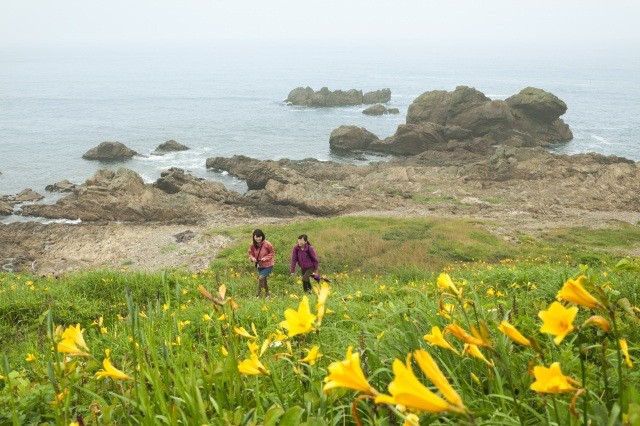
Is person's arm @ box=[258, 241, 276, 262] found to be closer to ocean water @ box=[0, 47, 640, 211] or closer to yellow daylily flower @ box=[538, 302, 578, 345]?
yellow daylily flower @ box=[538, 302, 578, 345]

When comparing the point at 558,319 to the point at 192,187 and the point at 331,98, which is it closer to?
the point at 192,187

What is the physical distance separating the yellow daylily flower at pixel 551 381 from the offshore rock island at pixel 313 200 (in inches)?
845

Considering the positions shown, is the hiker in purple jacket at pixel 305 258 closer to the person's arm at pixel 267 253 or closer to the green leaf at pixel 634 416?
the person's arm at pixel 267 253

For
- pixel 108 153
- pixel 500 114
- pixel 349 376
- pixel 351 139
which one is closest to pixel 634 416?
pixel 349 376

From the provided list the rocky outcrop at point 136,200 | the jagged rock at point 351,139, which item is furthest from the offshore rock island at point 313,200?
the jagged rock at point 351,139

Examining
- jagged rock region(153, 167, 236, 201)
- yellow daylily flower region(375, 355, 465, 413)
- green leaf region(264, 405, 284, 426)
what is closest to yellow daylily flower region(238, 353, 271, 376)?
green leaf region(264, 405, 284, 426)

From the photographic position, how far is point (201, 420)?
6.77 feet

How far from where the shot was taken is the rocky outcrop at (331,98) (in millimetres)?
86881

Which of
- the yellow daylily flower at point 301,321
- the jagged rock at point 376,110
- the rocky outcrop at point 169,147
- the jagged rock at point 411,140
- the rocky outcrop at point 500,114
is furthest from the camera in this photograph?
the jagged rock at point 376,110

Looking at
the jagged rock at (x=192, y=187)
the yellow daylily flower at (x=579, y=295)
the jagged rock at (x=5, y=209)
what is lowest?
the jagged rock at (x=5, y=209)

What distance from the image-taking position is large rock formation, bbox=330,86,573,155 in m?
53.2

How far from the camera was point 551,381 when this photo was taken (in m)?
1.20

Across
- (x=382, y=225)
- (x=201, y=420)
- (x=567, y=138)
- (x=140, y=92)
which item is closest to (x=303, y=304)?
(x=201, y=420)

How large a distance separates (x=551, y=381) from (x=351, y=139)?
54563mm
